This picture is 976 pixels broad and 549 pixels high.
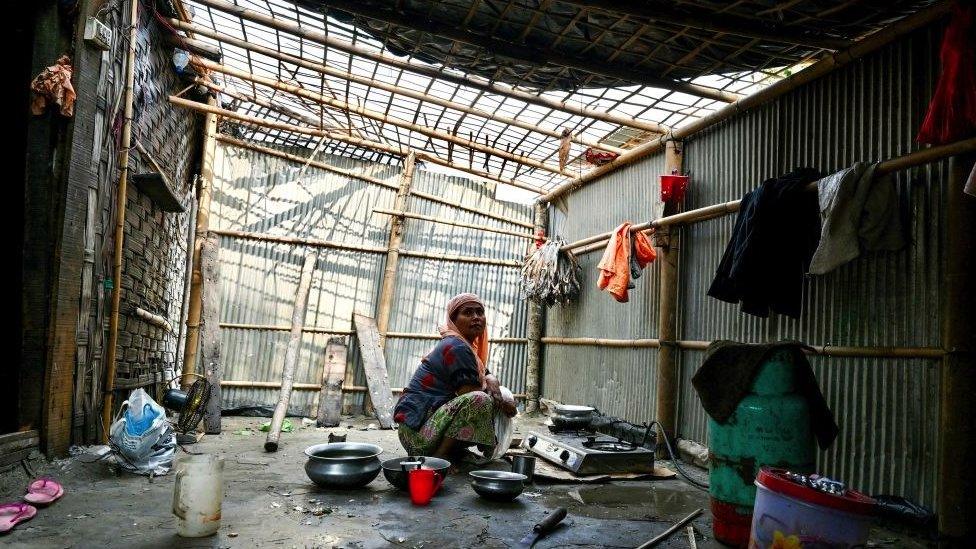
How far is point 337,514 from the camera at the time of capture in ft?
11.5

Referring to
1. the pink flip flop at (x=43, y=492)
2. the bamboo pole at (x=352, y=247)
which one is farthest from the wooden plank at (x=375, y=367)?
the pink flip flop at (x=43, y=492)

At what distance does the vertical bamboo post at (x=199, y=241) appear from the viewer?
7.57 metres

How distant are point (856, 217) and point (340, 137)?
256 inches

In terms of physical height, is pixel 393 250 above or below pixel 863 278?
above

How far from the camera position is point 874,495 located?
3617 millimetres

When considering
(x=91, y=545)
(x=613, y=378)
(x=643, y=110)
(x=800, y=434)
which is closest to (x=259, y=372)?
(x=613, y=378)

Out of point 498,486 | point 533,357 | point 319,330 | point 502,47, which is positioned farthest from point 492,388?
point 319,330

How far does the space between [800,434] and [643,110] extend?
14.1ft

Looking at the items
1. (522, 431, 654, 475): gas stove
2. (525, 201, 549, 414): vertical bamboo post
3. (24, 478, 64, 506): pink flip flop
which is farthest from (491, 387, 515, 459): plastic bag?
(525, 201, 549, 414): vertical bamboo post

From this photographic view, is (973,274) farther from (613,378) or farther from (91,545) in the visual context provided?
(91,545)

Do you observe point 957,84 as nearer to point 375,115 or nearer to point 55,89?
point 55,89

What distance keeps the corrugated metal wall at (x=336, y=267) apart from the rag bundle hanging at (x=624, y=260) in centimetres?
326

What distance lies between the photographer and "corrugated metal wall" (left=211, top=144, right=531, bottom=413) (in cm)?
823

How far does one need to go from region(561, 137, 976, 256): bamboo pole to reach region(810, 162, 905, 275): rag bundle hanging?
0.36 ft
